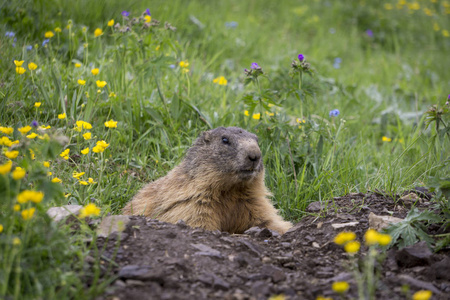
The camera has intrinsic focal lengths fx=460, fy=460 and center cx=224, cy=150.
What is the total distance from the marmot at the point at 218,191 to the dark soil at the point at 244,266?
2.42 ft

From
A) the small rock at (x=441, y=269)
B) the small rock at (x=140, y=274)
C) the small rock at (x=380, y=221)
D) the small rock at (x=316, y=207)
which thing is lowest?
the small rock at (x=140, y=274)

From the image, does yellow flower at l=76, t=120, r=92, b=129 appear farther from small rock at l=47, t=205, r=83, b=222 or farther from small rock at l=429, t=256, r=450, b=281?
small rock at l=429, t=256, r=450, b=281

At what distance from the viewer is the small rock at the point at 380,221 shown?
134 inches

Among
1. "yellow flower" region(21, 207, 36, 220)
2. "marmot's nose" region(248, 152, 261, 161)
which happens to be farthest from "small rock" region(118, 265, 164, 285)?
"marmot's nose" region(248, 152, 261, 161)

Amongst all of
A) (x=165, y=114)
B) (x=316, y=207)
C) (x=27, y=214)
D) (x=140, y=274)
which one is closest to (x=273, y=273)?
(x=140, y=274)

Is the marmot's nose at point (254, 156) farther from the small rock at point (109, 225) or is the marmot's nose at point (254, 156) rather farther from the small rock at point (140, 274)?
the small rock at point (140, 274)

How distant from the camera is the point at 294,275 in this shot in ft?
9.61

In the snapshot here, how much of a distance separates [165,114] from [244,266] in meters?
2.99

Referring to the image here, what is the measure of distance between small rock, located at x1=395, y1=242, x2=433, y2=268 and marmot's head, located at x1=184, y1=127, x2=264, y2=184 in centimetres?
163

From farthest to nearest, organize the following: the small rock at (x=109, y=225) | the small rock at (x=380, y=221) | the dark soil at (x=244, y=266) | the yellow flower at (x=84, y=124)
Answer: the yellow flower at (x=84, y=124) < the small rock at (x=380, y=221) < the small rock at (x=109, y=225) < the dark soil at (x=244, y=266)

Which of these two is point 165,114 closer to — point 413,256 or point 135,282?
point 135,282

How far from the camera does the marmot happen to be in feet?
14.1

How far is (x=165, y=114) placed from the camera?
5.59 meters

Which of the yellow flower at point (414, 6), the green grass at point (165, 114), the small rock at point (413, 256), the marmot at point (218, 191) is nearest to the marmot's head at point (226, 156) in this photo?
the marmot at point (218, 191)
